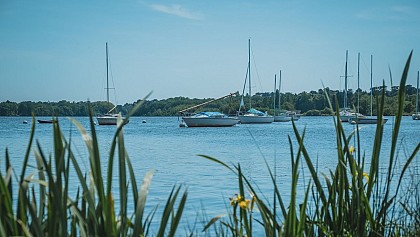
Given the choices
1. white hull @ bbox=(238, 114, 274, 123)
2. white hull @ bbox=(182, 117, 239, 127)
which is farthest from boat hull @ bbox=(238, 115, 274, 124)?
white hull @ bbox=(182, 117, 239, 127)

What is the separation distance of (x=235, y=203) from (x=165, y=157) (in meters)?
21.8

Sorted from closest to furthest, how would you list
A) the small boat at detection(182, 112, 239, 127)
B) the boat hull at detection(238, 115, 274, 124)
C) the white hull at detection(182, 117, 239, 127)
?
the small boat at detection(182, 112, 239, 127), the white hull at detection(182, 117, 239, 127), the boat hull at detection(238, 115, 274, 124)

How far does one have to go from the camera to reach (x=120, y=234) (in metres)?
1.88

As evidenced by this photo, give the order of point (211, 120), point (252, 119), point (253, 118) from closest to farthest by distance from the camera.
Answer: point (211, 120), point (253, 118), point (252, 119)

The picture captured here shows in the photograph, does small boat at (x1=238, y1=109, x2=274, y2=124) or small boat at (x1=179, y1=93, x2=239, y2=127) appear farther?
small boat at (x1=238, y1=109, x2=274, y2=124)

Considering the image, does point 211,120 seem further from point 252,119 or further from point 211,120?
point 252,119

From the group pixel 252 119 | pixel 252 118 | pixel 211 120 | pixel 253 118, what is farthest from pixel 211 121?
pixel 252 119

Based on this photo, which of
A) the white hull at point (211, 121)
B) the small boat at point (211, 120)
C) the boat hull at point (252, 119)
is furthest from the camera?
the boat hull at point (252, 119)

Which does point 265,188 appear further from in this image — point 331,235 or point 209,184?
point 331,235

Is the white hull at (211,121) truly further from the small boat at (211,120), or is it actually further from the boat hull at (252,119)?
the boat hull at (252,119)

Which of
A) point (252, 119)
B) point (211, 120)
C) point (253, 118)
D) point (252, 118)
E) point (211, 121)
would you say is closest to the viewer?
point (211, 120)

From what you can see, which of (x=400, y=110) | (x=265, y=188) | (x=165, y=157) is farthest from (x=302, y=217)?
(x=165, y=157)

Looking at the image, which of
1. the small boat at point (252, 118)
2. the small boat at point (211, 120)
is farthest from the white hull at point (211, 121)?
the small boat at point (252, 118)

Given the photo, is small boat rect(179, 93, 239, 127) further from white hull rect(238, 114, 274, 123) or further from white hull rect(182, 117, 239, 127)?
white hull rect(238, 114, 274, 123)
